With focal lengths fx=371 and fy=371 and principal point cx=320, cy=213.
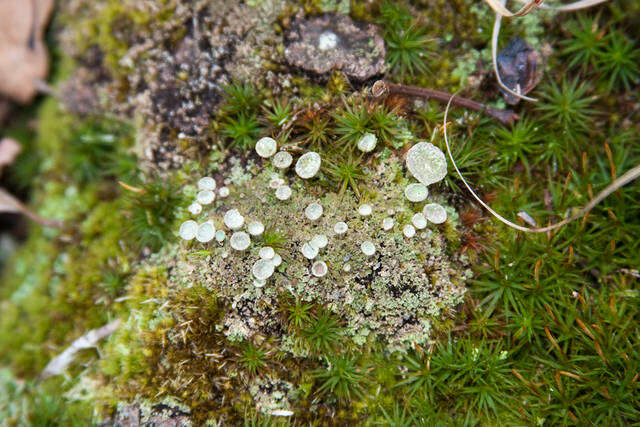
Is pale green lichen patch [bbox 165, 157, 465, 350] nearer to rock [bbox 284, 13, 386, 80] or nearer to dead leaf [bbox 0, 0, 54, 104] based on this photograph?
rock [bbox 284, 13, 386, 80]

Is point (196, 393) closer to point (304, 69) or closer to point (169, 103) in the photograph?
point (169, 103)

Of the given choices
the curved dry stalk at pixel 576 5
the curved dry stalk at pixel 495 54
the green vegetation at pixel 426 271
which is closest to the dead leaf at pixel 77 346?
the green vegetation at pixel 426 271

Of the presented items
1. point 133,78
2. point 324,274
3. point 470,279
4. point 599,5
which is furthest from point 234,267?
point 599,5

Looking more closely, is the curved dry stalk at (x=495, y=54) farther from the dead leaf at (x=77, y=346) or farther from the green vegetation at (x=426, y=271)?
the dead leaf at (x=77, y=346)

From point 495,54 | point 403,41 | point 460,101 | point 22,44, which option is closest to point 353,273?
point 460,101

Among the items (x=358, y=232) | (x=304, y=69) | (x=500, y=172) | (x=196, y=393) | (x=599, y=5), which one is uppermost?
(x=599, y=5)

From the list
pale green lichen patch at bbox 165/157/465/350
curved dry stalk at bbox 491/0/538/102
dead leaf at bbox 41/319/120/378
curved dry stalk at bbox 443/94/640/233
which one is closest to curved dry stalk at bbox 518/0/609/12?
curved dry stalk at bbox 491/0/538/102

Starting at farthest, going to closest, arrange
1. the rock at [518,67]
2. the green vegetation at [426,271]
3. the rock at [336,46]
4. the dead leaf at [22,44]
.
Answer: the dead leaf at [22,44] < the rock at [518,67] < the rock at [336,46] < the green vegetation at [426,271]

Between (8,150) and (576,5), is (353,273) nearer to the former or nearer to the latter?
(576,5)
